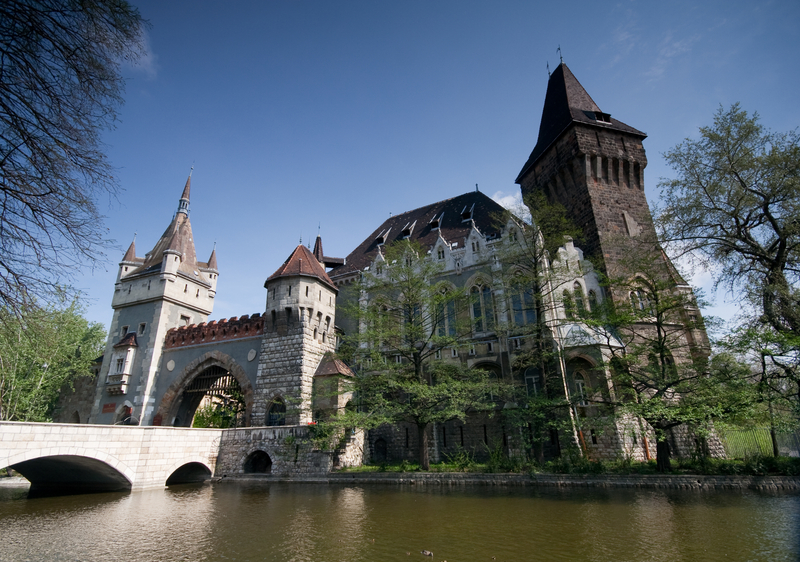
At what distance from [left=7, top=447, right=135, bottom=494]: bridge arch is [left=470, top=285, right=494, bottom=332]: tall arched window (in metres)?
16.4

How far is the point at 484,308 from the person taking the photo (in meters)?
23.0

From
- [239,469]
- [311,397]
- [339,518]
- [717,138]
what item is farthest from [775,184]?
[239,469]

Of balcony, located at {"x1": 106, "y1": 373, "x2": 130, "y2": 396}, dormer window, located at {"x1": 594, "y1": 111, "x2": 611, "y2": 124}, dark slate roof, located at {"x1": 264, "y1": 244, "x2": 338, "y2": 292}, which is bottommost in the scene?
balcony, located at {"x1": 106, "y1": 373, "x2": 130, "y2": 396}

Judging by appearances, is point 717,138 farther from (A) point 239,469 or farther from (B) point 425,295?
(A) point 239,469

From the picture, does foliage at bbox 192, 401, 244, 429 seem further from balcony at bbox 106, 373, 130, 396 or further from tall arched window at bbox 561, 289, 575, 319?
tall arched window at bbox 561, 289, 575, 319

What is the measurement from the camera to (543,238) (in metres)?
19.6

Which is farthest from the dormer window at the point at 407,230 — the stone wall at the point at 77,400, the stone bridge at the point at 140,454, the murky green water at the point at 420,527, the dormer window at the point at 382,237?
the stone wall at the point at 77,400

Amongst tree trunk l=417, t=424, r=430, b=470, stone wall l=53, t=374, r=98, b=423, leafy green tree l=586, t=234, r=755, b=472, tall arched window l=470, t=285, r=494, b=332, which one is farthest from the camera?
stone wall l=53, t=374, r=98, b=423

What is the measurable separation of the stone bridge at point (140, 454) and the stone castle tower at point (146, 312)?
24.9 ft

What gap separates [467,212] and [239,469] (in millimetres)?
19280

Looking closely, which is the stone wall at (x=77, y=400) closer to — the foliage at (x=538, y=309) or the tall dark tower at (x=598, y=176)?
the foliage at (x=538, y=309)

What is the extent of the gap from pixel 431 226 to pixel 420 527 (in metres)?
21.7

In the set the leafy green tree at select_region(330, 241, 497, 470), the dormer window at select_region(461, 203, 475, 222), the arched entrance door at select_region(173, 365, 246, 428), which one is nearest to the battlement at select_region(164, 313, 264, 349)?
the arched entrance door at select_region(173, 365, 246, 428)

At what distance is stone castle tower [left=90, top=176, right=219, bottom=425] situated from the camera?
87.3 feet
